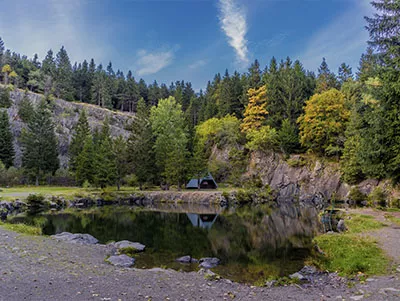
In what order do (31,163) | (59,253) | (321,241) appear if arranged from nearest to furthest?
(59,253) < (321,241) < (31,163)

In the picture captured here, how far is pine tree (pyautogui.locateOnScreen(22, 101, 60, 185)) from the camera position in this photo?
53.4 meters

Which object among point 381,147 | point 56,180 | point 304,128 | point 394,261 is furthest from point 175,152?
point 394,261

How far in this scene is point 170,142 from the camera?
50.8 m

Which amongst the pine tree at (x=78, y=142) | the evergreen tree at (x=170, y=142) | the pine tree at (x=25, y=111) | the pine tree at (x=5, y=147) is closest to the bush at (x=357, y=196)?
the evergreen tree at (x=170, y=142)

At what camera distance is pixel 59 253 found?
38.3 ft

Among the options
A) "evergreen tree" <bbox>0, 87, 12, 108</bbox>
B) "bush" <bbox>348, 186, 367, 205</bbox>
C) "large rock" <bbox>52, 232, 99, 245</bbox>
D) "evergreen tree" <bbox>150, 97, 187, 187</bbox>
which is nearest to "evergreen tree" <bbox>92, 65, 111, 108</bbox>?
"evergreen tree" <bbox>0, 87, 12, 108</bbox>

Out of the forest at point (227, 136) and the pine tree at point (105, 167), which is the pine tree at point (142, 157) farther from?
the pine tree at point (105, 167)

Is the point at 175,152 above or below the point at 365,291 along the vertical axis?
above

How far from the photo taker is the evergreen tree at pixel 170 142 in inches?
1797

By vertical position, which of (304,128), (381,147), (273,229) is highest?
(304,128)

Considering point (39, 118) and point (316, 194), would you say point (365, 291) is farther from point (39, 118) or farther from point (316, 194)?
point (39, 118)

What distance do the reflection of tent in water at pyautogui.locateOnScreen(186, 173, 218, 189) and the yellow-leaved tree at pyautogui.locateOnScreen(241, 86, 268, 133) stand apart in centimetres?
1345

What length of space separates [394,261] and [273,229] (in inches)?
488

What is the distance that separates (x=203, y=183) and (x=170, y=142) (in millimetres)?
9579
